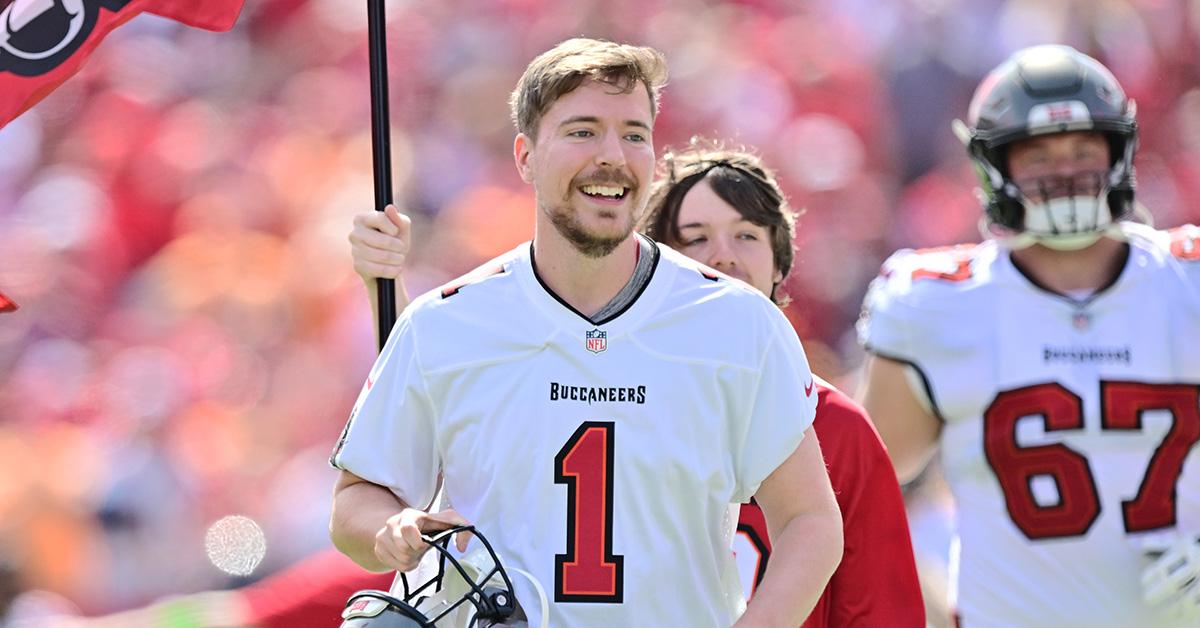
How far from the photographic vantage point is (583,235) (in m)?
2.40

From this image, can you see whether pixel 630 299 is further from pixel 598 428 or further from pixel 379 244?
pixel 379 244

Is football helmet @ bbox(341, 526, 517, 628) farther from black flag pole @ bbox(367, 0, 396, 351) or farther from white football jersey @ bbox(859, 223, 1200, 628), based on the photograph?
white football jersey @ bbox(859, 223, 1200, 628)

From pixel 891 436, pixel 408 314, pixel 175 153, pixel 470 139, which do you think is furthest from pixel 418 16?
pixel 408 314

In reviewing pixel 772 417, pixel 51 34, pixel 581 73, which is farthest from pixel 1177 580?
pixel 51 34

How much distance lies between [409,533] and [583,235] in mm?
516

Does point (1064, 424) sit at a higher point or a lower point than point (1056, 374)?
lower

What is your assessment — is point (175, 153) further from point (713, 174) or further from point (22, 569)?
point (713, 174)

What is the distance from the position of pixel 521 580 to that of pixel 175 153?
6.90 m

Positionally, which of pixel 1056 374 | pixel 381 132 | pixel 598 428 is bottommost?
pixel 598 428

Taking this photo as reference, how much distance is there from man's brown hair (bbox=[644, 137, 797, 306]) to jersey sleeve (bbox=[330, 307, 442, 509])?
106 cm

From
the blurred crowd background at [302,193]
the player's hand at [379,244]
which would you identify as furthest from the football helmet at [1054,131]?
the blurred crowd background at [302,193]

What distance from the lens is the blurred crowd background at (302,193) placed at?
6914mm

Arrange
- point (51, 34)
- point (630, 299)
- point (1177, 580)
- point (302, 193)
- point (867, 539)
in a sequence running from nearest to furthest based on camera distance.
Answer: point (630, 299) < point (867, 539) < point (51, 34) < point (1177, 580) < point (302, 193)

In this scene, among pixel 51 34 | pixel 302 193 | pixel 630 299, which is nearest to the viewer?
pixel 630 299
